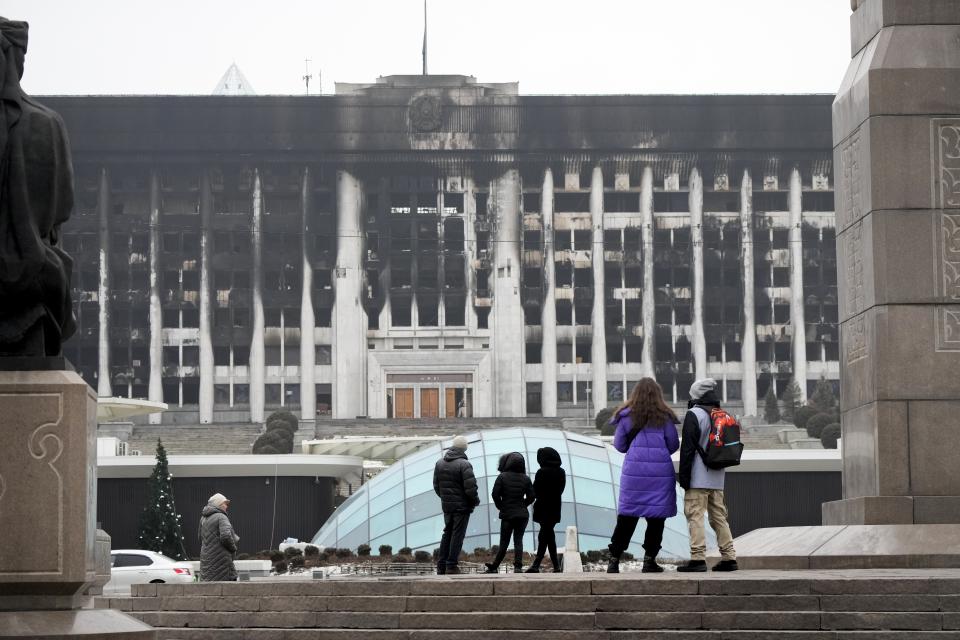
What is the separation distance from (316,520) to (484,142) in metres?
41.0

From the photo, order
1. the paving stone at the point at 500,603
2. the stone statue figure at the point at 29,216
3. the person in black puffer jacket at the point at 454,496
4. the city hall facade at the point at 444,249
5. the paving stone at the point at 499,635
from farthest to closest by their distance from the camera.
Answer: the city hall facade at the point at 444,249, the person in black puffer jacket at the point at 454,496, the paving stone at the point at 500,603, the paving stone at the point at 499,635, the stone statue figure at the point at 29,216

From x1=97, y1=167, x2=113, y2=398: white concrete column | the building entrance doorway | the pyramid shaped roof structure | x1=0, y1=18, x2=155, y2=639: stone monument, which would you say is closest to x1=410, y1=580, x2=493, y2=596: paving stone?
x1=0, y1=18, x2=155, y2=639: stone monument

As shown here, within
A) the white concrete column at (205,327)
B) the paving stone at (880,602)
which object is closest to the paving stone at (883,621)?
the paving stone at (880,602)

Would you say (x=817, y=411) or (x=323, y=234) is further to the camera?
(x=323, y=234)

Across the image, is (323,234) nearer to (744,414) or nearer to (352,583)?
(744,414)

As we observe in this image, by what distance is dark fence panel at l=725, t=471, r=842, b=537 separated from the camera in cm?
4794

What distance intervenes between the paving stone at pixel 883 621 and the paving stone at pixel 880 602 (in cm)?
17

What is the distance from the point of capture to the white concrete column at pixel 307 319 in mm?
88438

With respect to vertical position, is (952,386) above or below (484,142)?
below

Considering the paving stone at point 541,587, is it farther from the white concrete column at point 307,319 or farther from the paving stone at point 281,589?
the white concrete column at point 307,319

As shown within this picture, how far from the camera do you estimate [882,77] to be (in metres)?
Result: 15.3

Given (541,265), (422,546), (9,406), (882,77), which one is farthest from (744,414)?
(9,406)

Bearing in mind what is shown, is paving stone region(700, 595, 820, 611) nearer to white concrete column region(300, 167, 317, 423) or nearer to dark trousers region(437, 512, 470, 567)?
dark trousers region(437, 512, 470, 567)

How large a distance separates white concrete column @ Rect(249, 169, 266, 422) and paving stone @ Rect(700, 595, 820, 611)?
257ft
